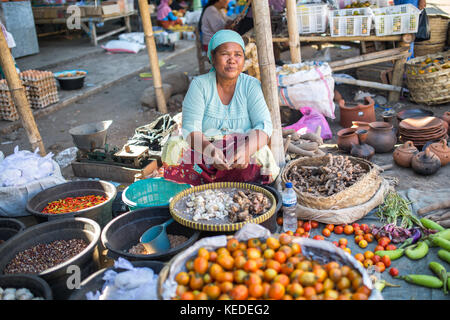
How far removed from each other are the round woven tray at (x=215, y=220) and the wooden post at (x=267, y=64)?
0.85m

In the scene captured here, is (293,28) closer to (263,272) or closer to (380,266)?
(380,266)

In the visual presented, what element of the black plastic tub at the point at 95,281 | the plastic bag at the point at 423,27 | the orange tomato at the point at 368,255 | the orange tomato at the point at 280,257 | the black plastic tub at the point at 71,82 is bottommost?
the orange tomato at the point at 368,255

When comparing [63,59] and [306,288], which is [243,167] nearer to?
[306,288]

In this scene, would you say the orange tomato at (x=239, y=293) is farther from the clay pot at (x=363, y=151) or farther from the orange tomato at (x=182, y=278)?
the clay pot at (x=363, y=151)

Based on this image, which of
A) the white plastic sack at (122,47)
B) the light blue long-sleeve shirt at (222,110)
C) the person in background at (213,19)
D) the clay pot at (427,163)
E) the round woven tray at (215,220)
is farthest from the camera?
the white plastic sack at (122,47)

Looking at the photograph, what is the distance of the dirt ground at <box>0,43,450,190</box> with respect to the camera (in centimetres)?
374

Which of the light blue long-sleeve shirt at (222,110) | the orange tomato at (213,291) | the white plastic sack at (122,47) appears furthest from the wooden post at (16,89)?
the white plastic sack at (122,47)

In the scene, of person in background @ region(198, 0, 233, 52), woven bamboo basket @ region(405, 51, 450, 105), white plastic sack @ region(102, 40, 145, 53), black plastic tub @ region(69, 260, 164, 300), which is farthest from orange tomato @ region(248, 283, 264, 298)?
white plastic sack @ region(102, 40, 145, 53)

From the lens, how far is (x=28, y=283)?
82.8 inches

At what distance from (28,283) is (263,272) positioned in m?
1.30

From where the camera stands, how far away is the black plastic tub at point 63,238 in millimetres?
2223

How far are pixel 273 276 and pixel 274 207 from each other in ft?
2.53

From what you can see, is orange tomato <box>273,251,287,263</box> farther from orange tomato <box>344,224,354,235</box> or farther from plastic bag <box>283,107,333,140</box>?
plastic bag <box>283,107,333,140</box>

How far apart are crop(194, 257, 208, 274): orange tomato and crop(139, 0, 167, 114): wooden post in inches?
176
